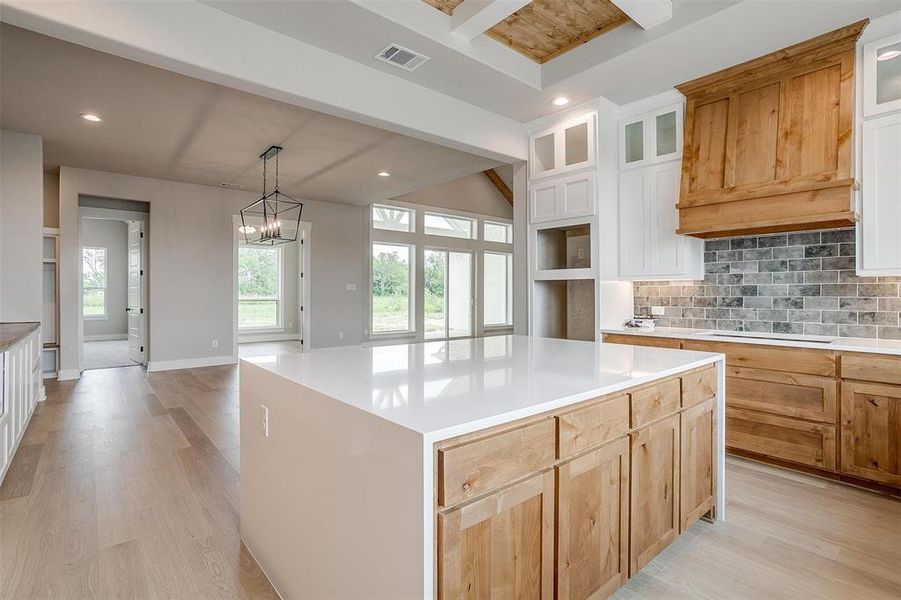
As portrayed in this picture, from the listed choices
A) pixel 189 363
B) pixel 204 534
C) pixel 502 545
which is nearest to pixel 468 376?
pixel 502 545

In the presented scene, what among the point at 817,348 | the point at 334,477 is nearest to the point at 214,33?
the point at 334,477

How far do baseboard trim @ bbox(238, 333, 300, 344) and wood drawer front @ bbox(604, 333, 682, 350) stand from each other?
8740 mm

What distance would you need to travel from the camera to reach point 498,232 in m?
10.4

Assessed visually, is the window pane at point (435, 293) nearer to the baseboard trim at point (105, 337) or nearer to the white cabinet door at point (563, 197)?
the white cabinet door at point (563, 197)

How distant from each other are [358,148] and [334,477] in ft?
14.4

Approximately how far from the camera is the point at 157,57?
7.82 feet

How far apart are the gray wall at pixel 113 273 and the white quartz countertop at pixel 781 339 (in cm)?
1111

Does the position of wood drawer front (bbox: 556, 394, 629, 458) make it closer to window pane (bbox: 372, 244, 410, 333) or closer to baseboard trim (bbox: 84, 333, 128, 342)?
window pane (bbox: 372, 244, 410, 333)

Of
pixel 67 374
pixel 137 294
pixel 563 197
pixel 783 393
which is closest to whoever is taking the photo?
pixel 783 393

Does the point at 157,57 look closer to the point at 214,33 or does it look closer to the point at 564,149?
the point at 214,33

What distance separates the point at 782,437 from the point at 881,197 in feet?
5.17

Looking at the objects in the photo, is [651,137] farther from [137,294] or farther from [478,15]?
[137,294]

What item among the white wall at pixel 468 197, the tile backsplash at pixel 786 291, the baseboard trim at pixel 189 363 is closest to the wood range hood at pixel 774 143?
the tile backsplash at pixel 786 291

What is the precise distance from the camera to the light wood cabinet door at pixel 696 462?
6.55 feet
